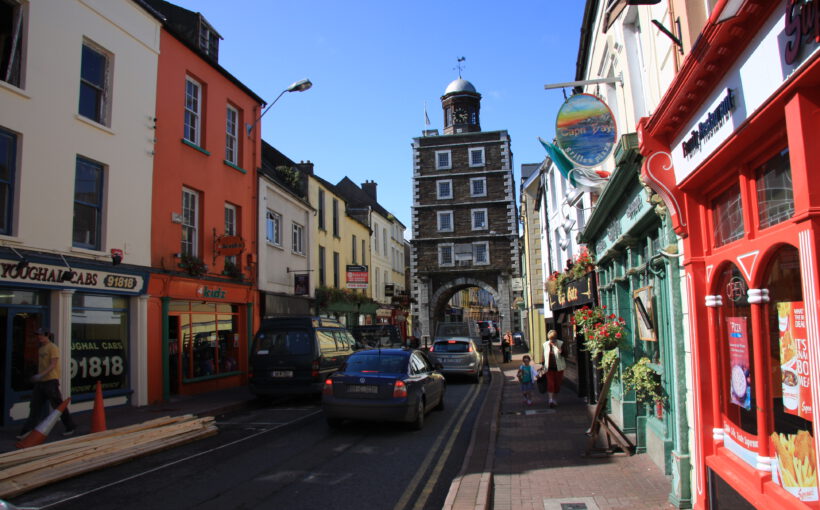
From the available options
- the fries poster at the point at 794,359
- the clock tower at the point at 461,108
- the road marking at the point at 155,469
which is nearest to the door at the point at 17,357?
the road marking at the point at 155,469

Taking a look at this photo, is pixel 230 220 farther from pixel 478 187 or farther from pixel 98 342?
pixel 478 187

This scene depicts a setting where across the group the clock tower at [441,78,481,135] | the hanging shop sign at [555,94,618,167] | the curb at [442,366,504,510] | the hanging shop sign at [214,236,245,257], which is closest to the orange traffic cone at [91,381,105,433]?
the curb at [442,366,504,510]

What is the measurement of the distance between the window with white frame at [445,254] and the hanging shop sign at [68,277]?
38.4 m

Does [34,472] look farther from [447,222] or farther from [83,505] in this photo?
[447,222]

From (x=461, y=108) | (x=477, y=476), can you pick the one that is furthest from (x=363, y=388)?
(x=461, y=108)

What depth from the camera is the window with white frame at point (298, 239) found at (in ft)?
80.0

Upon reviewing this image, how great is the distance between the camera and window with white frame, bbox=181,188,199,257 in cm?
1620

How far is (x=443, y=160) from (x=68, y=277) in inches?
1692

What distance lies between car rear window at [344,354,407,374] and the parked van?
241 cm

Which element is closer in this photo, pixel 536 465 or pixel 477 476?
pixel 477 476

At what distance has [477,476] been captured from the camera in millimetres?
6832

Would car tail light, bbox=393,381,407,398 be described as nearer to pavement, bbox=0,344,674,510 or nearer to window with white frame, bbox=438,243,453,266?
pavement, bbox=0,344,674,510

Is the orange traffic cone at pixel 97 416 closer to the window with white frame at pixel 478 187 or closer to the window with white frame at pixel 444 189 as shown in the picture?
the window with white frame at pixel 444 189

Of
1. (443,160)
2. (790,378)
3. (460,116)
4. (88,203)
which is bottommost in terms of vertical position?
(790,378)
